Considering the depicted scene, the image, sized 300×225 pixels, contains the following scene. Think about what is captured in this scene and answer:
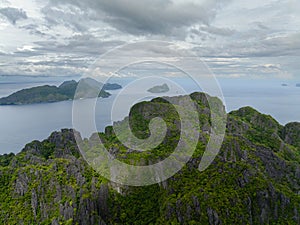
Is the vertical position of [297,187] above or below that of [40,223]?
above

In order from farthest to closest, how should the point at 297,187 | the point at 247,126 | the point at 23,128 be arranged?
the point at 23,128
the point at 247,126
the point at 297,187

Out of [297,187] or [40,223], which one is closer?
[40,223]

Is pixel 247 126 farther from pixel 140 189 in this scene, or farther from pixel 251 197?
pixel 140 189

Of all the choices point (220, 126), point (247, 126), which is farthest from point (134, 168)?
point (247, 126)

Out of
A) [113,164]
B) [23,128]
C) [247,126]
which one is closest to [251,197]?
[113,164]

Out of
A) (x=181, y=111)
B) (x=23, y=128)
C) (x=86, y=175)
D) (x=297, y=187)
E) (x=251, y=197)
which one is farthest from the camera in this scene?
(x=23, y=128)

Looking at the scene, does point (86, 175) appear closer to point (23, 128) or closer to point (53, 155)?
point (53, 155)
